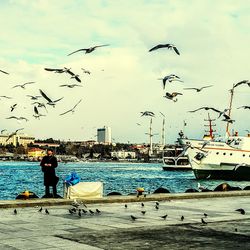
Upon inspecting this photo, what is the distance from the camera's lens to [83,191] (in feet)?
58.9

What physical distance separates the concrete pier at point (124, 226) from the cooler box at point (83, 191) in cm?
44

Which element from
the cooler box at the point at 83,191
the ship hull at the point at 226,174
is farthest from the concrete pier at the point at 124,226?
the ship hull at the point at 226,174

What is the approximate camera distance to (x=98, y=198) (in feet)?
58.9

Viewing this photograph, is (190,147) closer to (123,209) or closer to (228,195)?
(228,195)

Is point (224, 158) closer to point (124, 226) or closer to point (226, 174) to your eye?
point (226, 174)

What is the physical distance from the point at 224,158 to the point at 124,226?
5573 centimetres

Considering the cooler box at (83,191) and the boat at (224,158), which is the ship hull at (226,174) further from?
the cooler box at (83,191)

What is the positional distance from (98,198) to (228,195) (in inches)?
241

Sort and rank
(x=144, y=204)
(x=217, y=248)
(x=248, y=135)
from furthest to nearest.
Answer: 1. (x=248, y=135)
2. (x=144, y=204)
3. (x=217, y=248)

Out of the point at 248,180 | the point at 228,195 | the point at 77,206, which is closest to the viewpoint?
the point at 77,206

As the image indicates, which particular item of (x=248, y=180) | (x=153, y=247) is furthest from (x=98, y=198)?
(x=248, y=180)

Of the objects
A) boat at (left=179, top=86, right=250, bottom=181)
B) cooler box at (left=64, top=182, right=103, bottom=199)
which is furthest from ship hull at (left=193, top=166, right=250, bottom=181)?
cooler box at (left=64, top=182, right=103, bottom=199)

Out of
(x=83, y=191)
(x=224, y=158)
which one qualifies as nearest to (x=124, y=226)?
(x=83, y=191)

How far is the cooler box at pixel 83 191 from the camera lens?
17797mm
